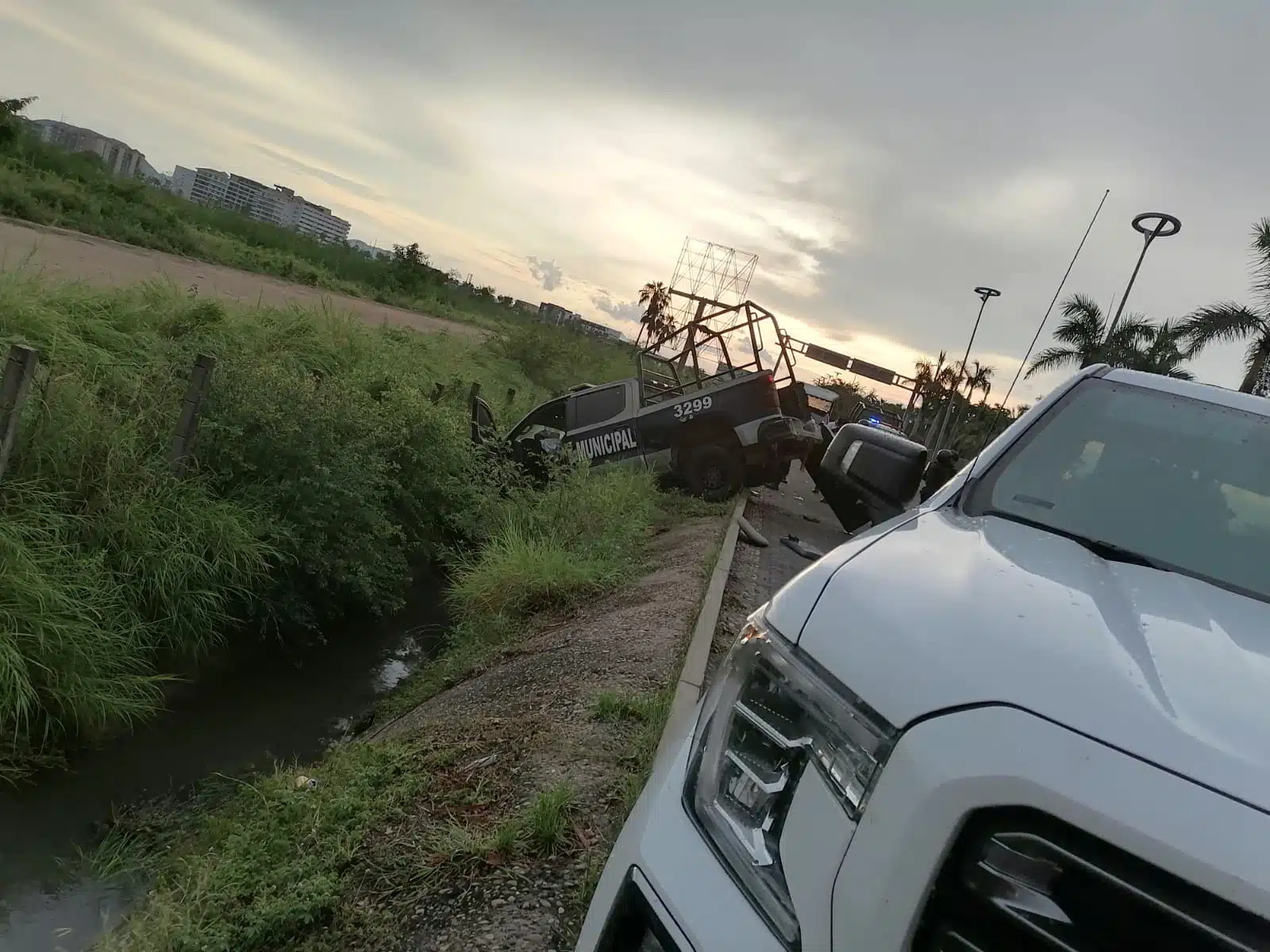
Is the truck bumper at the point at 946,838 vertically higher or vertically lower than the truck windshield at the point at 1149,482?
lower

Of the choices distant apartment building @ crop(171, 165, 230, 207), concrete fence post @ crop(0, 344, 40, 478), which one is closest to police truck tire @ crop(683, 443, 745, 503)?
concrete fence post @ crop(0, 344, 40, 478)

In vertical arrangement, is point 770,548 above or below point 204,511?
above

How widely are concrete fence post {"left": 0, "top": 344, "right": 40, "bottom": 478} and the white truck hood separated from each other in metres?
4.83

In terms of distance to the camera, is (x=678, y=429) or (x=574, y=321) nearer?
(x=678, y=429)

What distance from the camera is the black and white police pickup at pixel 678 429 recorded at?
11.2 meters

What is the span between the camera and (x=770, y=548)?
33.3ft

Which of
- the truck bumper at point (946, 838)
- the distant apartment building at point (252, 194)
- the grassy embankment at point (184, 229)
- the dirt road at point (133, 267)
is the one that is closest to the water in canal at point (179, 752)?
the truck bumper at point (946, 838)

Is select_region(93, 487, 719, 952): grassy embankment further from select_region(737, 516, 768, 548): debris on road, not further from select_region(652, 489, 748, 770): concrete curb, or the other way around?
select_region(737, 516, 768, 548): debris on road

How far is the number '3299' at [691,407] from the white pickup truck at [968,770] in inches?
359

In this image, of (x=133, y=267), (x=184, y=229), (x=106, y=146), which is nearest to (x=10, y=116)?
(x=184, y=229)

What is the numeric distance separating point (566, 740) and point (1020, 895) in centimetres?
314

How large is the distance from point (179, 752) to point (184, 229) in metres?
28.0

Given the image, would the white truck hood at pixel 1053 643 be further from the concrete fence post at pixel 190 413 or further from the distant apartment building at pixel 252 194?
the distant apartment building at pixel 252 194

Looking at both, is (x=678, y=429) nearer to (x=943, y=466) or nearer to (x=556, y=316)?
(x=943, y=466)
